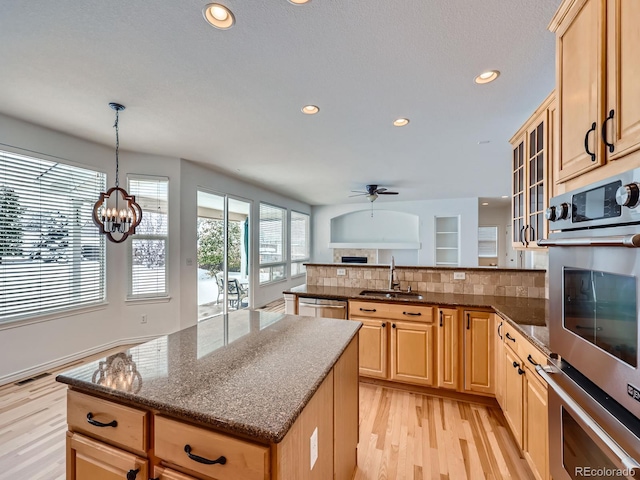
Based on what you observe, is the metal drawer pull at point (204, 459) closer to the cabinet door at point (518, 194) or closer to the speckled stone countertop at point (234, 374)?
the speckled stone countertop at point (234, 374)

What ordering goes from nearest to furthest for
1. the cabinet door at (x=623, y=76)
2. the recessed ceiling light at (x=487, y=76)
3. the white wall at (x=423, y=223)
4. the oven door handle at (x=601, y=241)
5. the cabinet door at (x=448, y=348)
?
the oven door handle at (x=601, y=241), the cabinet door at (x=623, y=76), the recessed ceiling light at (x=487, y=76), the cabinet door at (x=448, y=348), the white wall at (x=423, y=223)

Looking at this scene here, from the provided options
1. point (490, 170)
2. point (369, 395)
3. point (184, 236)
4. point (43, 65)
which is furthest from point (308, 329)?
point (490, 170)

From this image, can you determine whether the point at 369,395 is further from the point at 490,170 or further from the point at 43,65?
the point at 490,170

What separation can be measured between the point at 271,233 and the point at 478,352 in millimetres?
5193

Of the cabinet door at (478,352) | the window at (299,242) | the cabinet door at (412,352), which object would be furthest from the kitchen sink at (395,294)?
the window at (299,242)

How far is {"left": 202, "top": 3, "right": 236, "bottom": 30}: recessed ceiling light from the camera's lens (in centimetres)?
146

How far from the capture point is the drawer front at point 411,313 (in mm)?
2604

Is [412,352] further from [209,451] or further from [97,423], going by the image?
[97,423]

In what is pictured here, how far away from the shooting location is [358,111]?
2.64m

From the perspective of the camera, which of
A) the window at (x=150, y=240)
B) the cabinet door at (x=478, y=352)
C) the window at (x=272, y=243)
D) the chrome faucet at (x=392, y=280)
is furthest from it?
the window at (x=272, y=243)

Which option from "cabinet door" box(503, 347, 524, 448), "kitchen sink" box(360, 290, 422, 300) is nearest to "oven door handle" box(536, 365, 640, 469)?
"cabinet door" box(503, 347, 524, 448)

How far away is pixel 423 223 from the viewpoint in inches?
308

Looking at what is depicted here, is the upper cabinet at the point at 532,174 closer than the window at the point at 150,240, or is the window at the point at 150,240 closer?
the upper cabinet at the point at 532,174

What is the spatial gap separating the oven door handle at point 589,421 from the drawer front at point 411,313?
1.26 m
